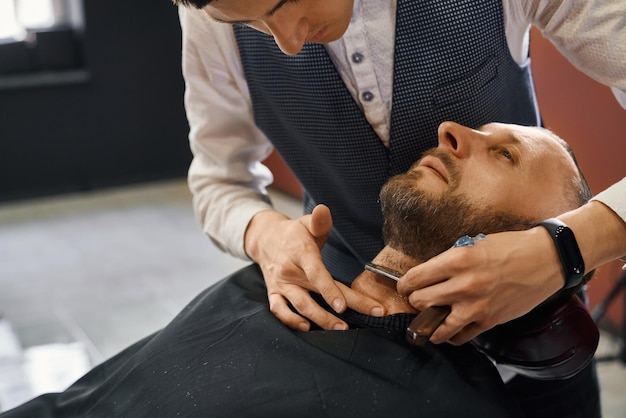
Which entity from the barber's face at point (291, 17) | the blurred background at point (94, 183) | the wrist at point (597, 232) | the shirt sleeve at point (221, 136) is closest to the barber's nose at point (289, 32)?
the barber's face at point (291, 17)

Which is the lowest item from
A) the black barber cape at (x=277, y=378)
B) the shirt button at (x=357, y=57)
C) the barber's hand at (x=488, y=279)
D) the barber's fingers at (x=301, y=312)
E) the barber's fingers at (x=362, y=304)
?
the black barber cape at (x=277, y=378)

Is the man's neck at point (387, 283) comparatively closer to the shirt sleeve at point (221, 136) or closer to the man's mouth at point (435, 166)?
the man's mouth at point (435, 166)

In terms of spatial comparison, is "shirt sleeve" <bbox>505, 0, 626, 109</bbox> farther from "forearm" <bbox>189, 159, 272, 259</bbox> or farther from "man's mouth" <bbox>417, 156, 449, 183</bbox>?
"forearm" <bbox>189, 159, 272, 259</bbox>

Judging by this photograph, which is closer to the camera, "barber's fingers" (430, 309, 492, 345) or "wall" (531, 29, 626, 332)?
"barber's fingers" (430, 309, 492, 345)

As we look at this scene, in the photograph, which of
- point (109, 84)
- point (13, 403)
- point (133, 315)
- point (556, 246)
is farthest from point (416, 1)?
point (109, 84)

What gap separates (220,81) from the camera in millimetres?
2004

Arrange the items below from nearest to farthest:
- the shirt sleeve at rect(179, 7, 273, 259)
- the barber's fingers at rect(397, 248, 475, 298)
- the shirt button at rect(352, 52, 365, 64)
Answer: the barber's fingers at rect(397, 248, 475, 298)
the shirt button at rect(352, 52, 365, 64)
the shirt sleeve at rect(179, 7, 273, 259)

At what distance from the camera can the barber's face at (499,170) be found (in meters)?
1.70

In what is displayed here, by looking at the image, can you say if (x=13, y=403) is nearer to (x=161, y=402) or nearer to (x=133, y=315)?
(x=133, y=315)

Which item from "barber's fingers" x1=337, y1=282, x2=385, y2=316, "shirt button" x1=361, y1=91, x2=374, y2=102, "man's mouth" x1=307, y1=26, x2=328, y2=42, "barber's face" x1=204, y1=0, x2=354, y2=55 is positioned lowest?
"barber's fingers" x1=337, y1=282, x2=385, y2=316

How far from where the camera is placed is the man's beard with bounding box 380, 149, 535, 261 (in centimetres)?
168

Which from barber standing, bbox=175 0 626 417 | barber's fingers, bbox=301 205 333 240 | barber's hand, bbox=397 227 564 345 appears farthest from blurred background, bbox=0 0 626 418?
barber's hand, bbox=397 227 564 345

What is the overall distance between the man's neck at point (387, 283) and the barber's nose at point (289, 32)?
49 cm

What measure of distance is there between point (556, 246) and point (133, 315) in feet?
10.4
